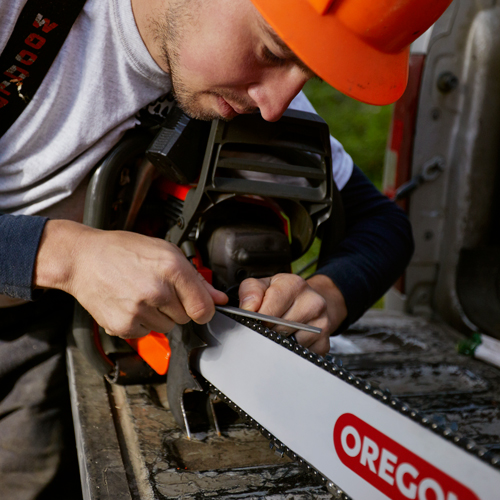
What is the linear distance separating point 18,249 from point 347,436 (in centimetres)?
61

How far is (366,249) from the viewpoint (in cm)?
129

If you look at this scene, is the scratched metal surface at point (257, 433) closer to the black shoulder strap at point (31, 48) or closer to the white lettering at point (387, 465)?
the white lettering at point (387, 465)

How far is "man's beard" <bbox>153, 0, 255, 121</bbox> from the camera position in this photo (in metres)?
0.94

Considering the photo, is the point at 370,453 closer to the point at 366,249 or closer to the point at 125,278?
the point at 125,278

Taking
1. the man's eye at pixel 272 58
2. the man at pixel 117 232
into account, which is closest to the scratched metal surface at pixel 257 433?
the man at pixel 117 232

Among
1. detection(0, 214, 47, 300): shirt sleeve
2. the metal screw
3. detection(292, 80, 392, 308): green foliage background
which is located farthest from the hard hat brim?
detection(292, 80, 392, 308): green foliage background

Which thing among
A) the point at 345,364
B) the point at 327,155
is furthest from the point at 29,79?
the point at 345,364

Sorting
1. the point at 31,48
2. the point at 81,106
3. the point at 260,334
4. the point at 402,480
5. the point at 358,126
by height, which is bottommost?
the point at 402,480

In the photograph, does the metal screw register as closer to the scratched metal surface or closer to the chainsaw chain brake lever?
the scratched metal surface

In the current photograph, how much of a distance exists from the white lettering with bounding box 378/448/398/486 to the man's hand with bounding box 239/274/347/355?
0.89 feet

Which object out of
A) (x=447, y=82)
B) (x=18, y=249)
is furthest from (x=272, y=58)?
(x=447, y=82)

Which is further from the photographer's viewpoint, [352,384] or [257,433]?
[257,433]

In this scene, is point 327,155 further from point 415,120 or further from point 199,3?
point 415,120

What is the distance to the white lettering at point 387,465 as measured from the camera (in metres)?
0.68
